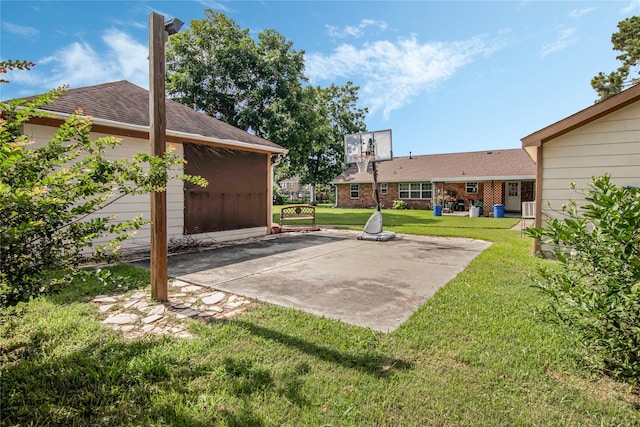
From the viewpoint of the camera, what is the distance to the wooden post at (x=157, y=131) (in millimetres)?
3703

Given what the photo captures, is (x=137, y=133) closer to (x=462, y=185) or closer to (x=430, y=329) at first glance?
(x=430, y=329)

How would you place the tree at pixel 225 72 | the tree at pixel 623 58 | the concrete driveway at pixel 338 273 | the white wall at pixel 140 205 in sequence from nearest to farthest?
the concrete driveway at pixel 338 273
the white wall at pixel 140 205
the tree at pixel 623 58
the tree at pixel 225 72

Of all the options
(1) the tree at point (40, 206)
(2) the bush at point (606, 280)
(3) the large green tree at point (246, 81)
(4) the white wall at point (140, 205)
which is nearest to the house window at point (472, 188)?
(3) the large green tree at point (246, 81)

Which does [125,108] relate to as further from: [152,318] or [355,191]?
[355,191]

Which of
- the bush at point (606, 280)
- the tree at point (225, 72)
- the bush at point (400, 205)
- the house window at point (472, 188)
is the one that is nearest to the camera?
the bush at point (606, 280)

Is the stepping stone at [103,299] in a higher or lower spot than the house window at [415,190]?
lower

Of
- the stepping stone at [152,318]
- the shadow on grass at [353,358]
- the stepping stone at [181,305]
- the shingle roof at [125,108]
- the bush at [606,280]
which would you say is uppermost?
the shingle roof at [125,108]

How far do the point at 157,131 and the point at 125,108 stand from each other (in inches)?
174

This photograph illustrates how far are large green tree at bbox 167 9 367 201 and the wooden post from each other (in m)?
13.9

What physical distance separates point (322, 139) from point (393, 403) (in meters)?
20.4

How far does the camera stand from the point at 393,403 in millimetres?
1914

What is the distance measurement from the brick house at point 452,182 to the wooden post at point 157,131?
20.7 metres

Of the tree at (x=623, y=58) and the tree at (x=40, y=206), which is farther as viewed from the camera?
the tree at (x=623, y=58)

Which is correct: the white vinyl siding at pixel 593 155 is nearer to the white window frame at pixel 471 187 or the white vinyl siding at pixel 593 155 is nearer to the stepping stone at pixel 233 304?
the stepping stone at pixel 233 304
